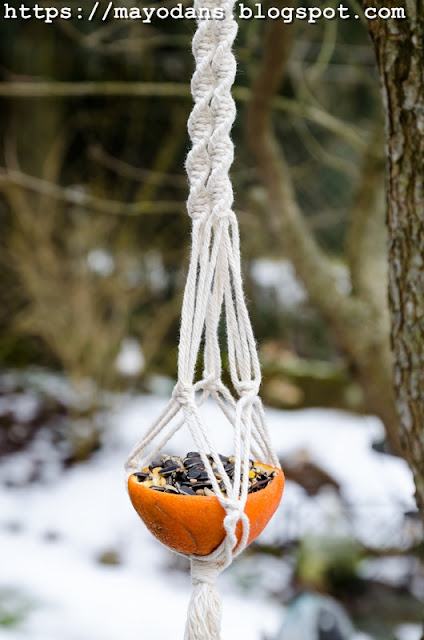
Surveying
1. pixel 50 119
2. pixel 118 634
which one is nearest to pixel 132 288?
pixel 50 119

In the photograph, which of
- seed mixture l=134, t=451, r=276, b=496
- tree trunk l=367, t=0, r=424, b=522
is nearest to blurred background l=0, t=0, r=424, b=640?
tree trunk l=367, t=0, r=424, b=522

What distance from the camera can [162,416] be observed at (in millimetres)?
587

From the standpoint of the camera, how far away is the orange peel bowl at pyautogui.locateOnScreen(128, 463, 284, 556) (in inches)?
21.1

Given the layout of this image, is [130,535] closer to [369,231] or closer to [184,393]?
[369,231]

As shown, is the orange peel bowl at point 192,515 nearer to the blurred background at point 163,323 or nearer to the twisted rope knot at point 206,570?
the twisted rope knot at point 206,570

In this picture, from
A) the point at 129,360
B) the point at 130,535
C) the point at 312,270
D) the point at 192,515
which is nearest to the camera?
the point at 192,515

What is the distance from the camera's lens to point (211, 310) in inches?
23.8

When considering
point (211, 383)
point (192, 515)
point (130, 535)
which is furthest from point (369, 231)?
point (130, 535)

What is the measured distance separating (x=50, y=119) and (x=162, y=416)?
3.40 metres

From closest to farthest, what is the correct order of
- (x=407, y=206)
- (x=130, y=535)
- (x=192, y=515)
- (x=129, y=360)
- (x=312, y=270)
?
(x=192, y=515)
(x=407, y=206)
(x=312, y=270)
(x=130, y=535)
(x=129, y=360)

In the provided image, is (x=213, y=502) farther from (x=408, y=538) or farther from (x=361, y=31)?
(x=361, y=31)

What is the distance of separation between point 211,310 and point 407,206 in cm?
34

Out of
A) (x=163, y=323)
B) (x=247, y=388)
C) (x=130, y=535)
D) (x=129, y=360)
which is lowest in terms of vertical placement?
(x=130, y=535)

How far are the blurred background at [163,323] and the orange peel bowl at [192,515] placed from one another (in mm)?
1022
